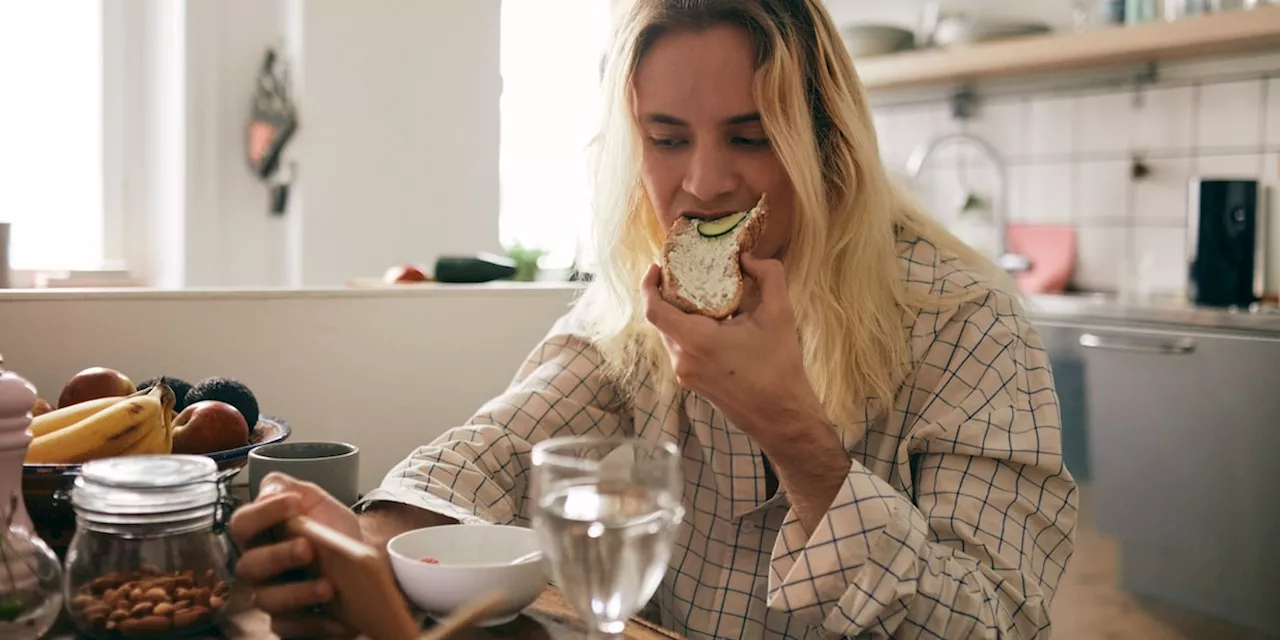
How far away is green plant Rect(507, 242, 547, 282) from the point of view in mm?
3379

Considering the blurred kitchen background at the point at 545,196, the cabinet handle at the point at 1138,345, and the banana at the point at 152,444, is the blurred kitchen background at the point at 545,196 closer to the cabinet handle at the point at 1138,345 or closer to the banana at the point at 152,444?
the cabinet handle at the point at 1138,345

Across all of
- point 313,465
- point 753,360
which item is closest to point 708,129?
point 753,360

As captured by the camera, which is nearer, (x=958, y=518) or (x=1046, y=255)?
(x=958, y=518)

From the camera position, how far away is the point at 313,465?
40.1 inches

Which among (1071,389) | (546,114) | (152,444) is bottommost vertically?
(1071,389)

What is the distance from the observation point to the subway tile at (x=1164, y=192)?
2.89 meters

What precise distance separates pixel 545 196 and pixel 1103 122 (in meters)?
1.91

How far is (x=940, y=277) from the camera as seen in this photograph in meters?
1.21

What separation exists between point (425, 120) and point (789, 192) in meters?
2.36

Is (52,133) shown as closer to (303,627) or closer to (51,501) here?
(51,501)

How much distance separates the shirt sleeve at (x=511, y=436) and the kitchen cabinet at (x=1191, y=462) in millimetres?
1538

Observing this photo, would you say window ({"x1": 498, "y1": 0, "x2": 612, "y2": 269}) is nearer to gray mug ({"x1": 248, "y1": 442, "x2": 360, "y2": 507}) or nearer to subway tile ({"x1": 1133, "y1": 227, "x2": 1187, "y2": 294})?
subway tile ({"x1": 1133, "y1": 227, "x2": 1187, "y2": 294})

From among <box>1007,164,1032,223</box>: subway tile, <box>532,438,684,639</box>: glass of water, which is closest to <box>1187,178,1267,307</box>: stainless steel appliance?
<box>1007,164,1032,223</box>: subway tile

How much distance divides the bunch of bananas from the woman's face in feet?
1.89
